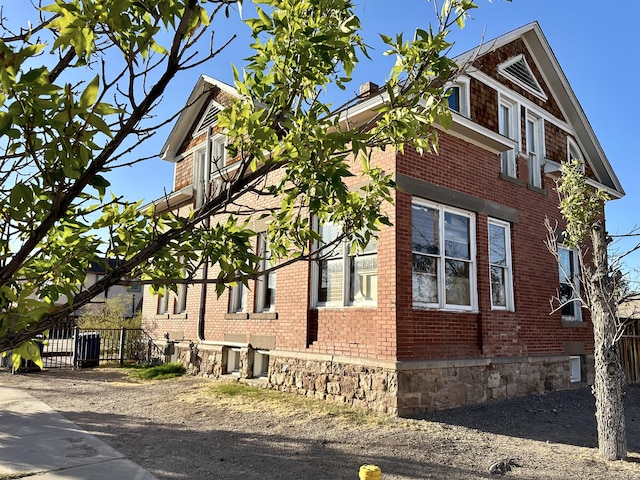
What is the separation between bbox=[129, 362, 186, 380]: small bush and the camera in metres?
13.2

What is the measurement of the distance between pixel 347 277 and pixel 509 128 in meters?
6.19

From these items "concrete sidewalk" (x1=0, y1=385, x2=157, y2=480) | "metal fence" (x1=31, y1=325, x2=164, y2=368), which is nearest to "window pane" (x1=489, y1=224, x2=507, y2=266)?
"concrete sidewalk" (x1=0, y1=385, x2=157, y2=480)

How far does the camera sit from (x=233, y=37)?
259 cm

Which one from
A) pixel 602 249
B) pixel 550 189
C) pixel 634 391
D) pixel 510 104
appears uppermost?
pixel 510 104

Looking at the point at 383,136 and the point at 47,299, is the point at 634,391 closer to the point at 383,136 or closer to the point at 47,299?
the point at 383,136

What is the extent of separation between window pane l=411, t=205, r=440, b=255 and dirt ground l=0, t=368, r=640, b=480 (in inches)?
119

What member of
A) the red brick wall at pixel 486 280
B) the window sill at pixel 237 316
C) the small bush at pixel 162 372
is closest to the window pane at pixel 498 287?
the red brick wall at pixel 486 280

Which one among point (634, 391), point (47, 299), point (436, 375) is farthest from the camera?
point (634, 391)

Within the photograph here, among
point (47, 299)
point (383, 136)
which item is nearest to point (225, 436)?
point (47, 299)

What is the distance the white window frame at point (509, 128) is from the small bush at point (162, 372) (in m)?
10.2

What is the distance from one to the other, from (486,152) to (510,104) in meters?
2.36

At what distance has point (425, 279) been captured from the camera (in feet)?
30.7

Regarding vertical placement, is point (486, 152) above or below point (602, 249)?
above

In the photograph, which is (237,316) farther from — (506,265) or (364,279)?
(506,265)
